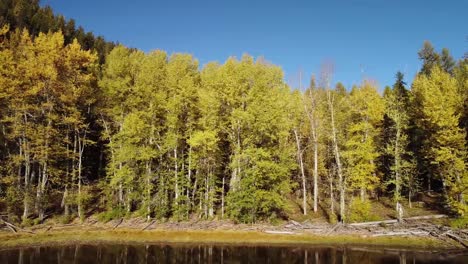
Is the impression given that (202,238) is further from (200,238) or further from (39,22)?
(39,22)

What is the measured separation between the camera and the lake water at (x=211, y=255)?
23500 millimetres

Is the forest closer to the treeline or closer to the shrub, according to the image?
the shrub

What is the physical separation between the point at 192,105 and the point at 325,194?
82.5 ft

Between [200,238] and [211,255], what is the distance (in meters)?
6.29

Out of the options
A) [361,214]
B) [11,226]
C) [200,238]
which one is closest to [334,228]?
[361,214]

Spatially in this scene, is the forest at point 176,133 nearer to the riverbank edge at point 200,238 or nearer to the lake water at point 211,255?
the riverbank edge at point 200,238

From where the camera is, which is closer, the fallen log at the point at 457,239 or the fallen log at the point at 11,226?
the fallen log at the point at 457,239

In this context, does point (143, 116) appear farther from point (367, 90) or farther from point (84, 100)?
point (367, 90)

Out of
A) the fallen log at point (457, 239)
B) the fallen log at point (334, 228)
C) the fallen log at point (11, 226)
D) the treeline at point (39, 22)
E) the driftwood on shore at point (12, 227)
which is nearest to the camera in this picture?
the fallen log at point (457, 239)

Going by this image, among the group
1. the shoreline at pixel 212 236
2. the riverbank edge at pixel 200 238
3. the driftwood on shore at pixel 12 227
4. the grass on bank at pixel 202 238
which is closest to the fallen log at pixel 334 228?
the shoreline at pixel 212 236

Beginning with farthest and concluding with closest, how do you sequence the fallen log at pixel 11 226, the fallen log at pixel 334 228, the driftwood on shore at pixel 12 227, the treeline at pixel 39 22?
the treeline at pixel 39 22 < the fallen log at pixel 334 228 < the fallen log at pixel 11 226 < the driftwood on shore at pixel 12 227

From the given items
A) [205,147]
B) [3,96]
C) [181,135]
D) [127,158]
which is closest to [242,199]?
[205,147]

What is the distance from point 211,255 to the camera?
84.0ft

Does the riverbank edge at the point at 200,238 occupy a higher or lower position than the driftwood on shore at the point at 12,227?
lower
